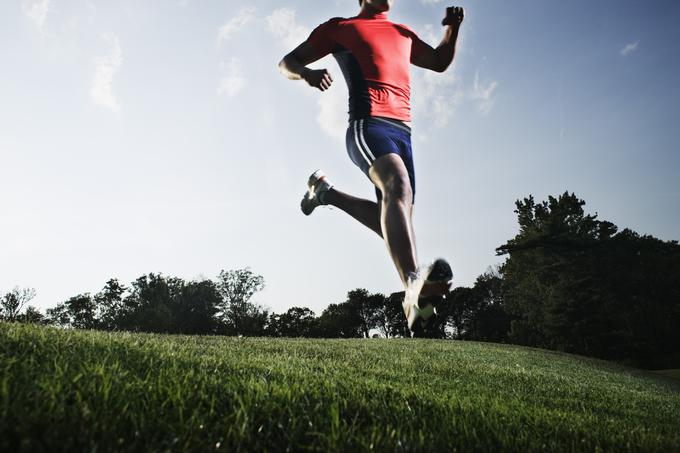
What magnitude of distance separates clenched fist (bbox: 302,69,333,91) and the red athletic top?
168 millimetres

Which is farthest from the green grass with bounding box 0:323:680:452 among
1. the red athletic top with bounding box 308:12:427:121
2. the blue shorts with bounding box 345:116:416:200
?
the red athletic top with bounding box 308:12:427:121

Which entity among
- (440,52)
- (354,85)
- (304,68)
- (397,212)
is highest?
(440,52)

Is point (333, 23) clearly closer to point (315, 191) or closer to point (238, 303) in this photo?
point (315, 191)

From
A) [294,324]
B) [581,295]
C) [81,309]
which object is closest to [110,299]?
[81,309]

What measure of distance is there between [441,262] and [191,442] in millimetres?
1514

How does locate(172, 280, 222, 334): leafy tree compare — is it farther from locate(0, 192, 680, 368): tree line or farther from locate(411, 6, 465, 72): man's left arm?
locate(411, 6, 465, 72): man's left arm

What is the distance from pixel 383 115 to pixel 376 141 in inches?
10.1

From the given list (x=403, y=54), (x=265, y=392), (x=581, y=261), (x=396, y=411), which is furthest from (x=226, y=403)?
(x=581, y=261)

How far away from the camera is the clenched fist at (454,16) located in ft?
11.8

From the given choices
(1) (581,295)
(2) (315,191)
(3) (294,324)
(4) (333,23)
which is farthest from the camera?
(3) (294,324)

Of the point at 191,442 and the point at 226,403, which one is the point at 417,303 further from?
the point at 191,442

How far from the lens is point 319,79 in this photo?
301 cm

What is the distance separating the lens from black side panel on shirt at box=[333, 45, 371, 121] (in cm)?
299

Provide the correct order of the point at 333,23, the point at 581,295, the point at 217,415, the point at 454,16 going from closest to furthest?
the point at 217,415 → the point at 333,23 → the point at 454,16 → the point at 581,295
